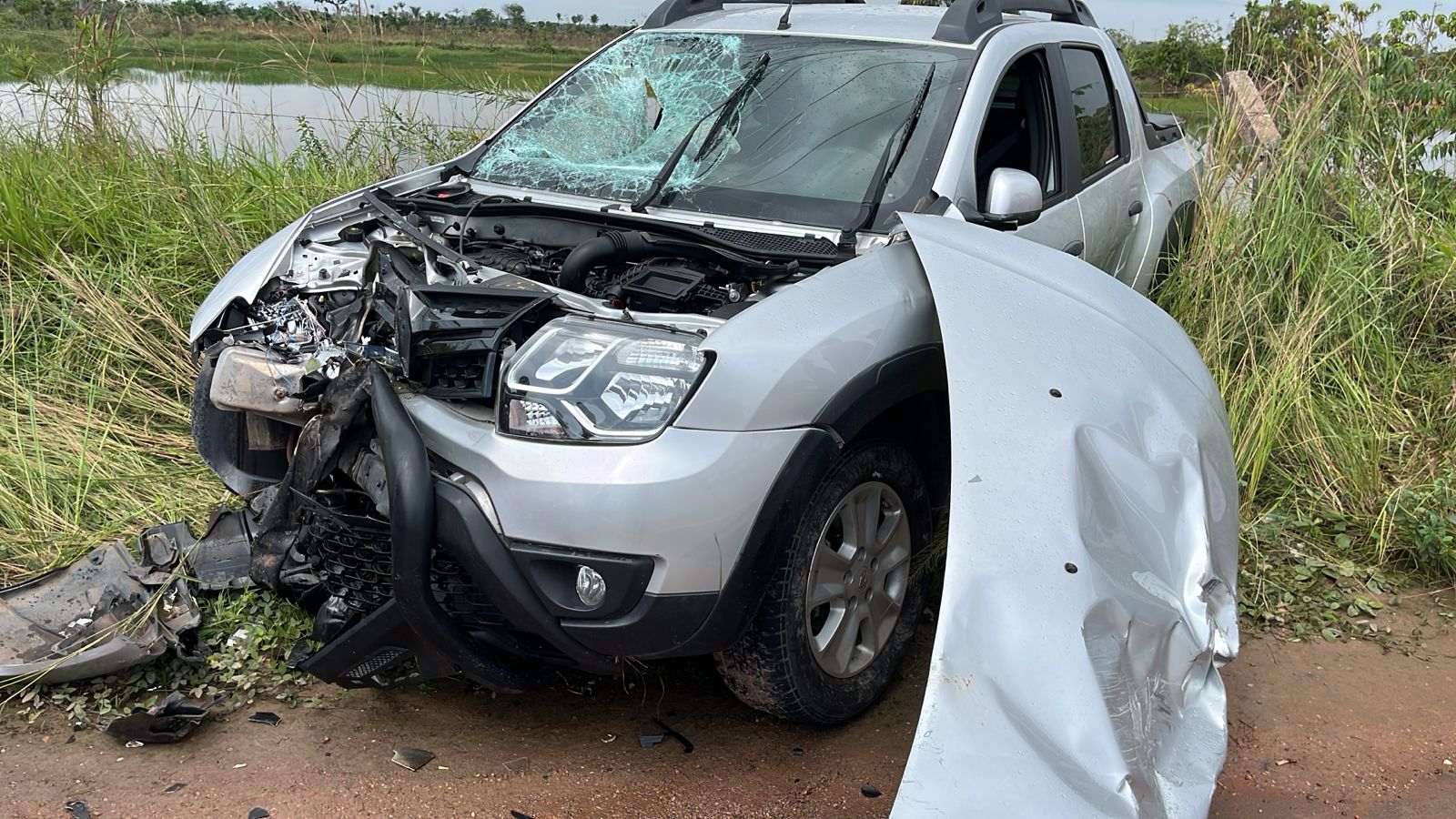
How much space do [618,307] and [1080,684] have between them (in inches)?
52.6

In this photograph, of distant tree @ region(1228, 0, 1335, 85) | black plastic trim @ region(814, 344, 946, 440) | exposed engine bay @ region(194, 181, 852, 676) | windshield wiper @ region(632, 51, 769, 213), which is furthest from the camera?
distant tree @ region(1228, 0, 1335, 85)

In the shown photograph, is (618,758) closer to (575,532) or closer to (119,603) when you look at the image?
(575,532)

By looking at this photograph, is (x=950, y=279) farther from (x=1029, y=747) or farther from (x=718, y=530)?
(x=1029, y=747)

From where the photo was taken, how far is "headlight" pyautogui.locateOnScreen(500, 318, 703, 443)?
2.37 meters

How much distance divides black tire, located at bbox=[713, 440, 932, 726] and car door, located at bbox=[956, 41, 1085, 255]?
93 cm

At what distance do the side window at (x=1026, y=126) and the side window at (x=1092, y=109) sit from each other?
0.66 feet

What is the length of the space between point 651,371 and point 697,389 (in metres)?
0.12

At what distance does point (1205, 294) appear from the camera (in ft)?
14.9

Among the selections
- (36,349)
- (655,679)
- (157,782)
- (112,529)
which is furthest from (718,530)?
(36,349)

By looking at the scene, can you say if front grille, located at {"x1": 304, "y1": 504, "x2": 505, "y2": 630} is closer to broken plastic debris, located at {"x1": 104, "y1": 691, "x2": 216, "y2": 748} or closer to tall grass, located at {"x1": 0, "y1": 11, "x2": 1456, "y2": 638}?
broken plastic debris, located at {"x1": 104, "y1": 691, "x2": 216, "y2": 748}

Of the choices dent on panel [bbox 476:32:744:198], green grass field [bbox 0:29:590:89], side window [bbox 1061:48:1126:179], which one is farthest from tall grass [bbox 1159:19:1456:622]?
green grass field [bbox 0:29:590:89]

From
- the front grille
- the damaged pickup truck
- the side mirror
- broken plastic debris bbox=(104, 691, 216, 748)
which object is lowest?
Result: broken plastic debris bbox=(104, 691, 216, 748)

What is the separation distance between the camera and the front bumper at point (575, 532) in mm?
2299

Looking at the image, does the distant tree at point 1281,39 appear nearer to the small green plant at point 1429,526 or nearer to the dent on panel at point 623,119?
the small green plant at point 1429,526
